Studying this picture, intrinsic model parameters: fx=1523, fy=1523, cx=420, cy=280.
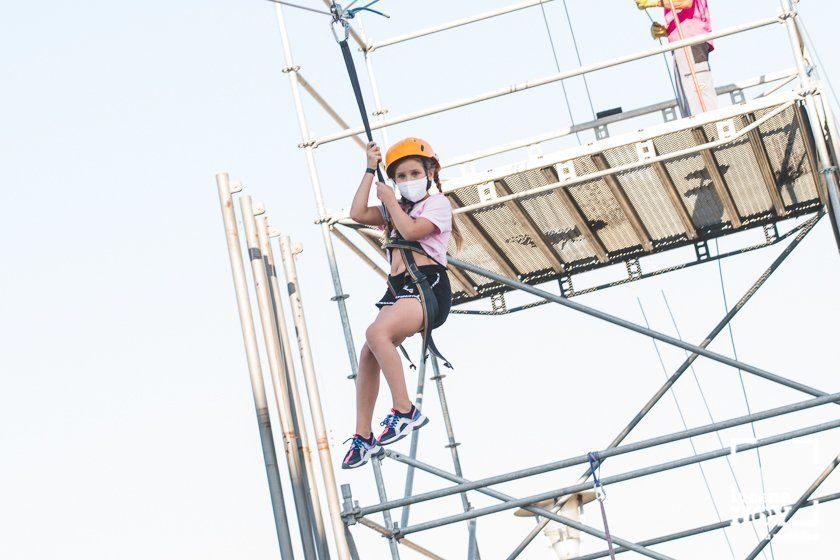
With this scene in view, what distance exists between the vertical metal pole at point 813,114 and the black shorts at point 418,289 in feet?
8.76

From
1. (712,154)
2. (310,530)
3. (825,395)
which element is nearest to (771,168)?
(712,154)

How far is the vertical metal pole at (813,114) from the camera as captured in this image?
9.97 metres

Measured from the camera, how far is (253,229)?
10.3 meters

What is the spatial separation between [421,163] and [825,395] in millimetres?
2854

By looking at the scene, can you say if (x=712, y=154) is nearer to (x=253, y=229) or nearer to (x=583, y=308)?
(x=583, y=308)

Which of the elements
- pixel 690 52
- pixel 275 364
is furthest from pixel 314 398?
pixel 690 52

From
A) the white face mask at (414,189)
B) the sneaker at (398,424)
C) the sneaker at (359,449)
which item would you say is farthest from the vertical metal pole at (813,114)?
the sneaker at (359,449)

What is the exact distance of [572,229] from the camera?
1202cm

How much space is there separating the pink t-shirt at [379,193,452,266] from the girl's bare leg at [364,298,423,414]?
0.32 m

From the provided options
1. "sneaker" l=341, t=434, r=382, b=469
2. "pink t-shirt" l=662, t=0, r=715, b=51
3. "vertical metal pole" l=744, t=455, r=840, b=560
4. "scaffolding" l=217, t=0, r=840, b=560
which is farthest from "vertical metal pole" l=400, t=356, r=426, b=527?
"pink t-shirt" l=662, t=0, r=715, b=51

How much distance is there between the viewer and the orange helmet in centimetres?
922

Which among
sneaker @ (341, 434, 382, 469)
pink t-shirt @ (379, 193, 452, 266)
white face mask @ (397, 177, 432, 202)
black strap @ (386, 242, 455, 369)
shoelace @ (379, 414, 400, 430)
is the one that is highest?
white face mask @ (397, 177, 432, 202)

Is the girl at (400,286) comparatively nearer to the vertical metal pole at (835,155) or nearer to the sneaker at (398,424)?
the sneaker at (398,424)

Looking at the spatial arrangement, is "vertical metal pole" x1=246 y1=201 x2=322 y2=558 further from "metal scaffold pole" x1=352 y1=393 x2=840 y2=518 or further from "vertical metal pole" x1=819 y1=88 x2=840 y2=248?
"vertical metal pole" x1=819 y1=88 x2=840 y2=248
